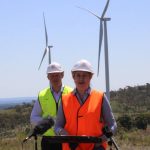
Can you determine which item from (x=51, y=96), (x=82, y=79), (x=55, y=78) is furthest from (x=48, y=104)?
(x=82, y=79)

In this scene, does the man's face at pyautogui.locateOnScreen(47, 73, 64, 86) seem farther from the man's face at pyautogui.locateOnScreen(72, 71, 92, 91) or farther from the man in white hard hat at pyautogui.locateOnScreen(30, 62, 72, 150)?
the man's face at pyautogui.locateOnScreen(72, 71, 92, 91)

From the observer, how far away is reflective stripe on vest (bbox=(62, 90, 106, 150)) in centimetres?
477

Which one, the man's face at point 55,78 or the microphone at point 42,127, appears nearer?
the microphone at point 42,127

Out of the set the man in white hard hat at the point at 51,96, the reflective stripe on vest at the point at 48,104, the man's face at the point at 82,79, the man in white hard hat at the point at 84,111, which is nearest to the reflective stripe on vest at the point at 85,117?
the man in white hard hat at the point at 84,111

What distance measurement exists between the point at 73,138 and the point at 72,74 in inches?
30.6

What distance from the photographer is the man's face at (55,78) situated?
6.63 meters

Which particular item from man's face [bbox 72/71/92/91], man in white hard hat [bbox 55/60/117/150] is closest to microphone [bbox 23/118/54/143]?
man in white hard hat [bbox 55/60/117/150]

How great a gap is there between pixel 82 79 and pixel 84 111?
0.31 meters

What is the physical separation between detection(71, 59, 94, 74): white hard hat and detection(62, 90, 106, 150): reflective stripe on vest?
0.25 meters

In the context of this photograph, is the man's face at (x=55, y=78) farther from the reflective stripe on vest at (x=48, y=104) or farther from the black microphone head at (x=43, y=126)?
the black microphone head at (x=43, y=126)

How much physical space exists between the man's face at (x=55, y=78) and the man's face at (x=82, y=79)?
5.57 ft

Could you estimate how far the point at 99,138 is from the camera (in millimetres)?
4473

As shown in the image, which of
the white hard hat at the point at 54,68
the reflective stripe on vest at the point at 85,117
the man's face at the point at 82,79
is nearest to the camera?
the reflective stripe on vest at the point at 85,117

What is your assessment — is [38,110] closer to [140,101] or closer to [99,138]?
[99,138]
